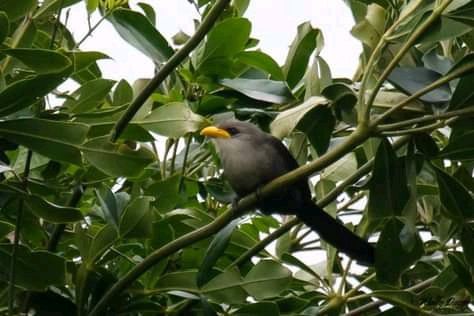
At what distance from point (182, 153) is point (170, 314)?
623 millimetres

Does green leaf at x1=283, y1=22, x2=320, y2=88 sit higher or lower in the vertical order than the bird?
higher

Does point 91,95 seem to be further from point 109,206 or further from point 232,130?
point 232,130

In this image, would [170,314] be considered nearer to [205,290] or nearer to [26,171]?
[205,290]

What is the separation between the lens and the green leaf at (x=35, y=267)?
1984mm

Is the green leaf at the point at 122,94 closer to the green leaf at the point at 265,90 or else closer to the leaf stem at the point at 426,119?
the green leaf at the point at 265,90

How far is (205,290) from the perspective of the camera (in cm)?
212

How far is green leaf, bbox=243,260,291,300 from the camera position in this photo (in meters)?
2.14

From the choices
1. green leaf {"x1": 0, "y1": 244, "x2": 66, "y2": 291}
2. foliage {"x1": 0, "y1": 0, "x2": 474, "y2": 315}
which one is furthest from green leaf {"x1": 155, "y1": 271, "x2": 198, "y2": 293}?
green leaf {"x1": 0, "y1": 244, "x2": 66, "y2": 291}

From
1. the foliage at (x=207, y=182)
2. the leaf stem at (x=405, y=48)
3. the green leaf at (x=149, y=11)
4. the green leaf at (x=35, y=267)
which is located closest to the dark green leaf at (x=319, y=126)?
the foliage at (x=207, y=182)

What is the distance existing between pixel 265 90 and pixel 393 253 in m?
0.48

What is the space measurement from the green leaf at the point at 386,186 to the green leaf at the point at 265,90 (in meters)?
0.30

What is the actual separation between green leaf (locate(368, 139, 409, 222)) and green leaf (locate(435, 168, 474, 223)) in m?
0.08

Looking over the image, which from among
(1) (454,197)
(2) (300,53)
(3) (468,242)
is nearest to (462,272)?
(3) (468,242)

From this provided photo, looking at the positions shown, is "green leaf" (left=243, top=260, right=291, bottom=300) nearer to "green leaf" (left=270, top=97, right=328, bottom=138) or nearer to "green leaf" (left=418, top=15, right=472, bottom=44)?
"green leaf" (left=270, top=97, right=328, bottom=138)
